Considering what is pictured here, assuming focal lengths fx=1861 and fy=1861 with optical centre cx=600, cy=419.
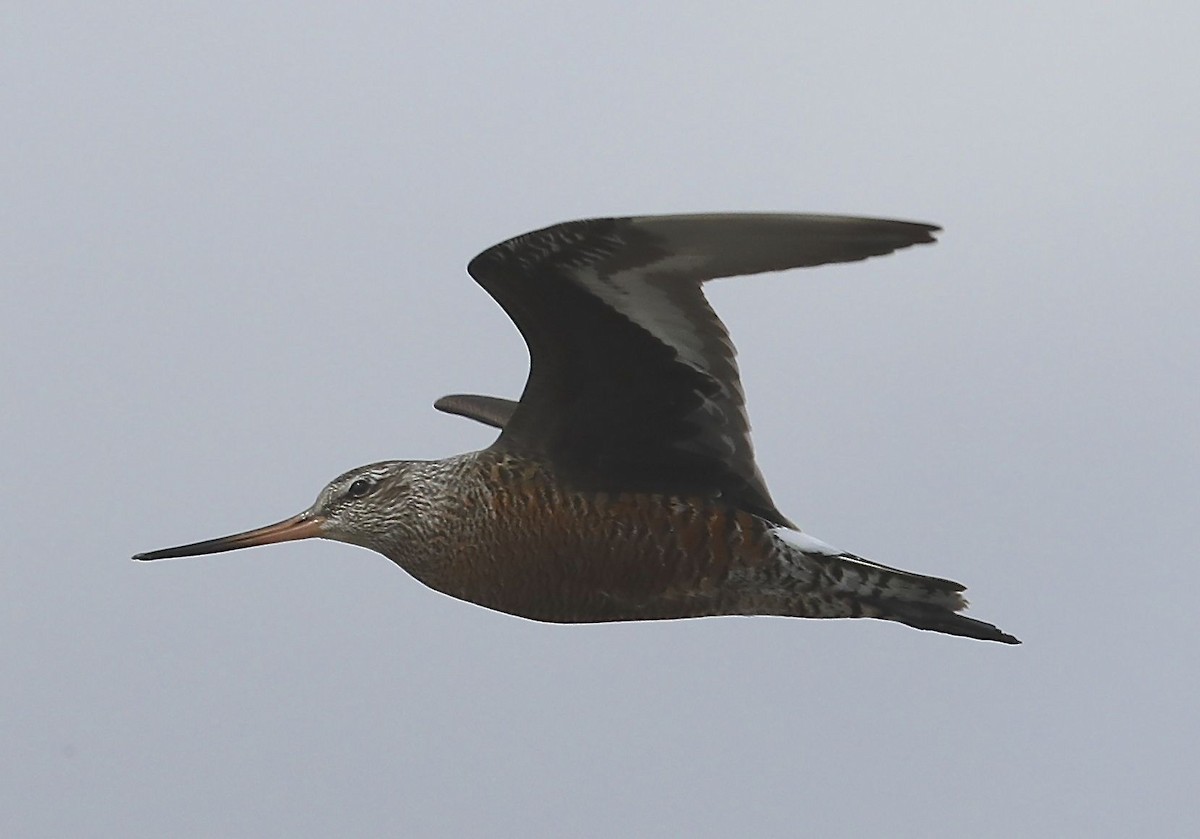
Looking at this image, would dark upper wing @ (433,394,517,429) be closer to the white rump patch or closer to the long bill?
the long bill

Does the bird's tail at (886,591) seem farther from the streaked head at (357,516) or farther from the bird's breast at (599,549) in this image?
the streaked head at (357,516)

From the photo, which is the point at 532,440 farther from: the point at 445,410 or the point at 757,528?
the point at 445,410

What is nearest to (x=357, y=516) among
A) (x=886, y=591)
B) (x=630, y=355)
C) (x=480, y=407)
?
(x=630, y=355)

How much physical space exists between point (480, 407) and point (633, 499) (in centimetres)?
210

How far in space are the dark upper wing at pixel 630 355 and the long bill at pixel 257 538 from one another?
0.94m

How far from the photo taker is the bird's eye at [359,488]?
715cm

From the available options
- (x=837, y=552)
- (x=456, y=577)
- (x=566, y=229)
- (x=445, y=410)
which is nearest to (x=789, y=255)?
(x=566, y=229)

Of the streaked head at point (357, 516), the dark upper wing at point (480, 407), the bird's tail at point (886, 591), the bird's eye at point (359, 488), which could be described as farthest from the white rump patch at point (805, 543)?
the dark upper wing at point (480, 407)

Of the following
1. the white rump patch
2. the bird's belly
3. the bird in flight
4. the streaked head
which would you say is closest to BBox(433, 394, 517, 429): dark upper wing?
the streaked head

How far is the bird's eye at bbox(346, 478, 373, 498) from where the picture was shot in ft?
23.5

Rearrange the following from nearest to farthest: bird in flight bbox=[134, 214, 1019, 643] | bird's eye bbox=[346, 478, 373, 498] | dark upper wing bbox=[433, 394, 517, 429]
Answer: bird in flight bbox=[134, 214, 1019, 643] < bird's eye bbox=[346, 478, 373, 498] < dark upper wing bbox=[433, 394, 517, 429]

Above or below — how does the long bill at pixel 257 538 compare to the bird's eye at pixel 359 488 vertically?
below

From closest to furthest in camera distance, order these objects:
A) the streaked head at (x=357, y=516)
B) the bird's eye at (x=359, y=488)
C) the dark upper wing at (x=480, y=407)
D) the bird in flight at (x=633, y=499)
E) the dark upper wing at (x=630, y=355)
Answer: the dark upper wing at (x=630, y=355)
the bird in flight at (x=633, y=499)
the streaked head at (x=357, y=516)
the bird's eye at (x=359, y=488)
the dark upper wing at (x=480, y=407)

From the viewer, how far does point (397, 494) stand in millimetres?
7043
